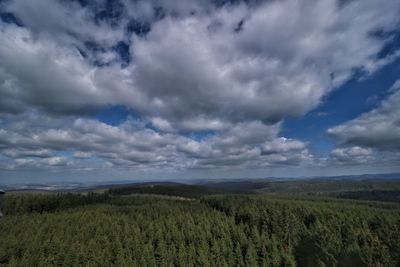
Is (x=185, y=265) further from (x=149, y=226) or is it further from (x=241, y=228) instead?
(x=241, y=228)

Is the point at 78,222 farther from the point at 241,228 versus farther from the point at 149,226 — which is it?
the point at 241,228

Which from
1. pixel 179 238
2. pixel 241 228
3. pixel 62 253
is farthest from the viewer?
pixel 241 228

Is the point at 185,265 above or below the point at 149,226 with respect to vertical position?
below

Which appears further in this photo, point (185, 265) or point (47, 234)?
point (47, 234)

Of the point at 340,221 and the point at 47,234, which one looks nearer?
the point at 47,234

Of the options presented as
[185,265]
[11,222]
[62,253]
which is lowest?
[185,265]

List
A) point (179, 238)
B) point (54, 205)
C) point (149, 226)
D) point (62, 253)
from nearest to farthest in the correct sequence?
1. point (62, 253)
2. point (179, 238)
3. point (149, 226)
4. point (54, 205)

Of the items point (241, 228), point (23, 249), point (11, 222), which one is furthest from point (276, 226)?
point (11, 222)

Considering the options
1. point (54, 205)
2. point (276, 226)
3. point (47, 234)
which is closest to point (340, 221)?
point (276, 226)

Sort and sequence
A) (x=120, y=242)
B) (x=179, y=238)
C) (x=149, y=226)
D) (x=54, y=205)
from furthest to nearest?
(x=54, y=205)
(x=149, y=226)
(x=179, y=238)
(x=120, y=242)
